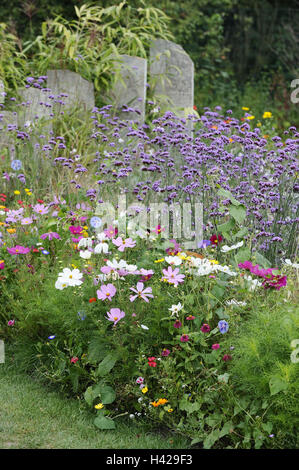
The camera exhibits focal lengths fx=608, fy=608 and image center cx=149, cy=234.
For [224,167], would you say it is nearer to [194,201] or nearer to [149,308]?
[194,201]

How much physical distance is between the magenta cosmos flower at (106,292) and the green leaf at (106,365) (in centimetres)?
30

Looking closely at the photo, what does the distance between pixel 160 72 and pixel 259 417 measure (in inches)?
243

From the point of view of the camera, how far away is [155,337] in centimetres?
315

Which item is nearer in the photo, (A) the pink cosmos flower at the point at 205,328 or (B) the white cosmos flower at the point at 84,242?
(A) the pink cosmos flower at the point at 205,328

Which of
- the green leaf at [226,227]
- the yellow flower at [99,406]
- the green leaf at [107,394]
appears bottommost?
the yellow flower at [99,406]

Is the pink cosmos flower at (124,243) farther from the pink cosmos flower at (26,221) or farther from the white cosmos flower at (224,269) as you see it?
the pink cosmos flower at (26,221)

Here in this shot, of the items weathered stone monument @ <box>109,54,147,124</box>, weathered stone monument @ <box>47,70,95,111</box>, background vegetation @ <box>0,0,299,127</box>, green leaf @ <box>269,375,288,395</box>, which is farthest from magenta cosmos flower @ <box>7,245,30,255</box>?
background vegetation @ <box>0,0,299,127</box>

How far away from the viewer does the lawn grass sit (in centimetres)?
281

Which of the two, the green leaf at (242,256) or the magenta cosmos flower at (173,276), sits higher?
the green leaf at (242,256)

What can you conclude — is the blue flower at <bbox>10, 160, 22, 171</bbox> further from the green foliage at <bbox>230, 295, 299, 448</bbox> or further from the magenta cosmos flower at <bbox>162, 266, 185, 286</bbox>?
the green foliage at <bbox>230, 295, 299, 448</bbox>

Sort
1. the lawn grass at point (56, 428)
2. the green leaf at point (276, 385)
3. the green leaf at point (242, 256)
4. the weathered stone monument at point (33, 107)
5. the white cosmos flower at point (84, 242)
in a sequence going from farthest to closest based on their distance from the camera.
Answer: the weathered stone monument at point (33, 107), the white cosmos flower at point (84, 242), the green leaf at point (242, 256), the lawn grass at point (56, 428), the green leaf at point (276, 385)

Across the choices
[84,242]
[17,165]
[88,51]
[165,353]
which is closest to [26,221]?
[84,242]

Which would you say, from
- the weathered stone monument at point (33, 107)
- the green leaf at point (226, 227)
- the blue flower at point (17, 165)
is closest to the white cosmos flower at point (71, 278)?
the green leaf at point (226, 227)

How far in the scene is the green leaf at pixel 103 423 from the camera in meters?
2.94
